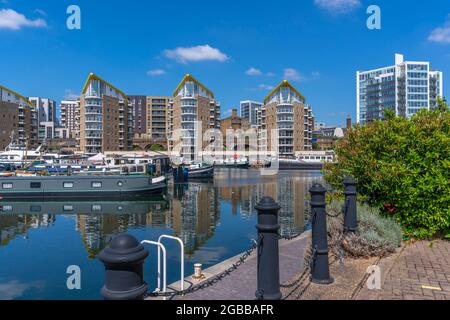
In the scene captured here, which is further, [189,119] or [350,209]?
[189,119]

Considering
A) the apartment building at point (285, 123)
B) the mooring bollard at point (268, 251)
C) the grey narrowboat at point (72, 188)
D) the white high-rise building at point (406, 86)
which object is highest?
the white high-rise building at point (406, 86)

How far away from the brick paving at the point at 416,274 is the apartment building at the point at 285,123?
104 m

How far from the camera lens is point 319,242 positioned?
6766mm

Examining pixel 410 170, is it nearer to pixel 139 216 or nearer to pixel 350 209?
pixel 350 209

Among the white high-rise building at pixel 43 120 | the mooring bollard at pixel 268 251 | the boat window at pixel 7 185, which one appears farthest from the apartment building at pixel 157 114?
the mooring bollard at pixel 268 251

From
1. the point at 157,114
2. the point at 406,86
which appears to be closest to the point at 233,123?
the point at 157,114

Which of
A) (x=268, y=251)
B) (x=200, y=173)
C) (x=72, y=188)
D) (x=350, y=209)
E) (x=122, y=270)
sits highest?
(x=122, y=270)

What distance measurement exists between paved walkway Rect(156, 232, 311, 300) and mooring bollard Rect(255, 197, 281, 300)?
1.16 meters

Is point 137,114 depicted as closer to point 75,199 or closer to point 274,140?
point 274,140

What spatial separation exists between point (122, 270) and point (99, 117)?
107m

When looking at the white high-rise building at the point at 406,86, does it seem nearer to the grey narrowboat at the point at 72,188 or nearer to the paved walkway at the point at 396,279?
the grey narrowboat at the point at 72,188

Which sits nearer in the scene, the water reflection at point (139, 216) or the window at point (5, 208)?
the water reflection at point (139, 216)

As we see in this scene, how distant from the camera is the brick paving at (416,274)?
596 centimetres

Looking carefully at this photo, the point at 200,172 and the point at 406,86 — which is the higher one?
the point at 406,86
